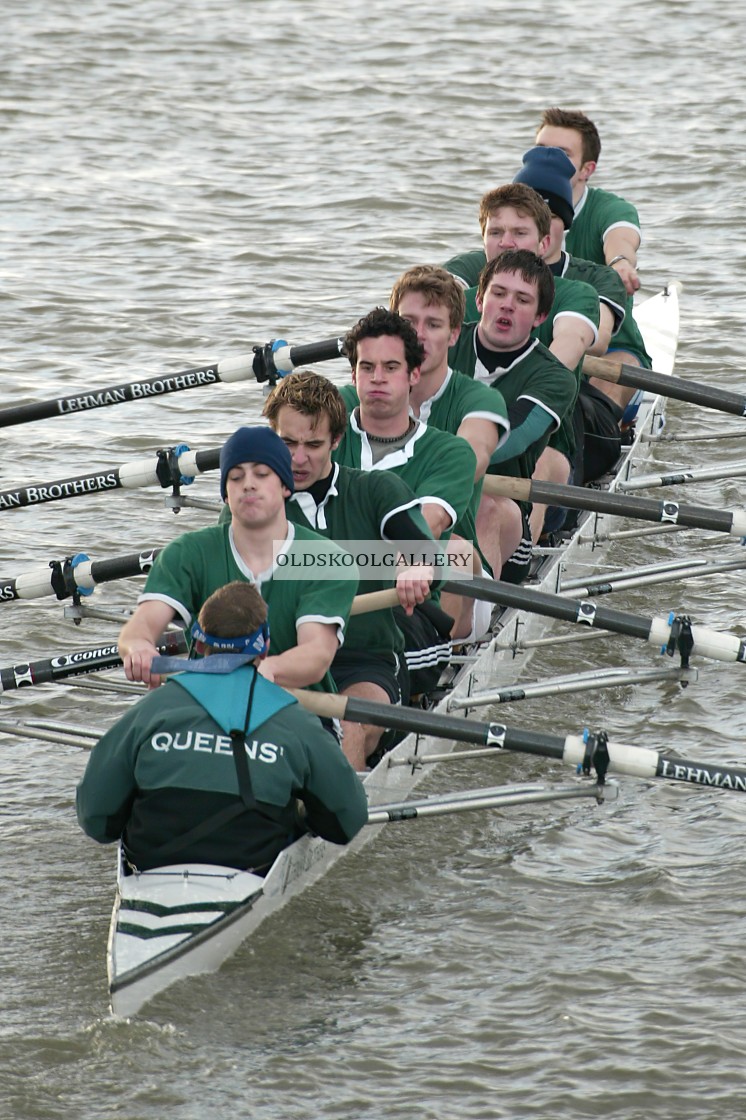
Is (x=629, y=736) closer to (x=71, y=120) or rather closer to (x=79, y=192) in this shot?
(x=79, y=192)

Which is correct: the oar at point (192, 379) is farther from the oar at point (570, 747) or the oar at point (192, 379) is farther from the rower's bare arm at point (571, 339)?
the oar at point (570, 747)

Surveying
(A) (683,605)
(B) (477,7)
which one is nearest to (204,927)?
(A) (683,605)

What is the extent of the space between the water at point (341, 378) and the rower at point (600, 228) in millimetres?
1095

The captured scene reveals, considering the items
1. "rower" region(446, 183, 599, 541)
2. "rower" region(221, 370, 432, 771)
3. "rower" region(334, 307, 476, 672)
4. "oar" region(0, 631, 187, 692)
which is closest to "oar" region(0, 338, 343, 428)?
"rower" region(446, 183, 599, 541)

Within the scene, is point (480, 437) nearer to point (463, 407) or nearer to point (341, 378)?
point (463, 407)

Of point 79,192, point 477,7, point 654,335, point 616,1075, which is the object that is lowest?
point 616,1075

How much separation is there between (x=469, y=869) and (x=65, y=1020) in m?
1.72

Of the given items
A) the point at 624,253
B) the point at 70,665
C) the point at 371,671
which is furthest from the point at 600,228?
the point at 70,665

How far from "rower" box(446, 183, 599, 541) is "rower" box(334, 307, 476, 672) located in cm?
156

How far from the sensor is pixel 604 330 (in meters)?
9.16

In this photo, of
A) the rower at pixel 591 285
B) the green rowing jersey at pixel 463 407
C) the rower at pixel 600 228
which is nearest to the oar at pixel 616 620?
the green rowing jersey at pixel 463 407

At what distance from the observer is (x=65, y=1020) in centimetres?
525

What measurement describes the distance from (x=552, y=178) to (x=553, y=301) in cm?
129

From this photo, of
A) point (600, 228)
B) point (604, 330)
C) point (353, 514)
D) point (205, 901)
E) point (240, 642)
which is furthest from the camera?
point (600, 228)
